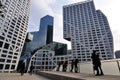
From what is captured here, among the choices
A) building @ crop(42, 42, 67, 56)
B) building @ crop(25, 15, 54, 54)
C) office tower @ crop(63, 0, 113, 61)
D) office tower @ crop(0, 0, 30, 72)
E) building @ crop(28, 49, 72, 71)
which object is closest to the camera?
office tower @ crop(0, 0, 30, 72)

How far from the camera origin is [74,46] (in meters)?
110

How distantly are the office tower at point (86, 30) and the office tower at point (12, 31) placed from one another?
48470mm

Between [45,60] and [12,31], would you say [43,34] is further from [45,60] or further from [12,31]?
[12,31]

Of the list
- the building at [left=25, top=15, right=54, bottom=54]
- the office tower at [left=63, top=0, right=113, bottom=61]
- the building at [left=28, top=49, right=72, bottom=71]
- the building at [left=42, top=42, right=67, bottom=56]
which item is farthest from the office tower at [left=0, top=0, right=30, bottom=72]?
the office tower at [left=63, top=0, right=113, bottom=61]

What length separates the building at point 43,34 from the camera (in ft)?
423

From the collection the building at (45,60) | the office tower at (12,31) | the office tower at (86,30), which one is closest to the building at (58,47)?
Result: the office tower at (86,30)

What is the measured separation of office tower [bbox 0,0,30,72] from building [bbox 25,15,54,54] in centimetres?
3556

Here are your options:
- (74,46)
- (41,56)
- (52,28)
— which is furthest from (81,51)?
(52,28)

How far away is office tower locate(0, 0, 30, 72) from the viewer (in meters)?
66.8

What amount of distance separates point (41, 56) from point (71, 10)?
70501 mm

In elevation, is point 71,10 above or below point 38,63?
above

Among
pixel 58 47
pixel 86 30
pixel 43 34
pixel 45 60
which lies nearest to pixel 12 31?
pixel 45 60

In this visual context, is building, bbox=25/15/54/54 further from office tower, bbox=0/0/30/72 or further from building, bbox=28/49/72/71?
office tower, bbox=0/0/30/72

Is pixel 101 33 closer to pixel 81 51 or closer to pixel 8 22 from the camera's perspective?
pixel 81 51
